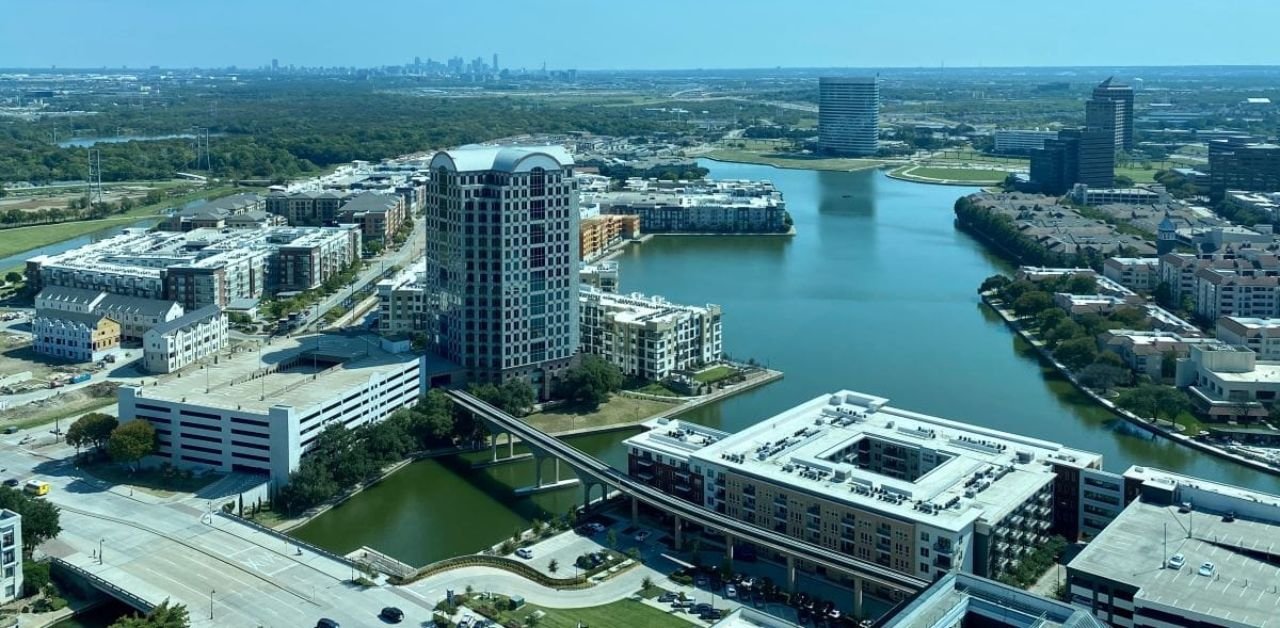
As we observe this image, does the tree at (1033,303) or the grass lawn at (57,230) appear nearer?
the tree at (1033,303)

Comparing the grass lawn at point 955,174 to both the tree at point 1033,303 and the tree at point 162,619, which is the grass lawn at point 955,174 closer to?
the tree at point 1033,303

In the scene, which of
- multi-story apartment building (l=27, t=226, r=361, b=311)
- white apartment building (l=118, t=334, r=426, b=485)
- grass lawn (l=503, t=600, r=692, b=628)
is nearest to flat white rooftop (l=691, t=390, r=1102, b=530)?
grass lawn (l=503, t=600, r=692, b=628)

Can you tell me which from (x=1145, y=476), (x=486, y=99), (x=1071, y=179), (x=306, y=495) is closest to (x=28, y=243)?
(x=306, y=495)

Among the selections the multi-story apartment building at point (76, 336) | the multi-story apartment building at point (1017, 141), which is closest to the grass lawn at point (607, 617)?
the multi-story apartment building at point (76, 336)

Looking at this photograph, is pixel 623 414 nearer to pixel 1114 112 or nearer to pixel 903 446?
pixel 903 446

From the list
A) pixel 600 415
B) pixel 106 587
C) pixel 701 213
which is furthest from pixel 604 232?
pixel 106 587
